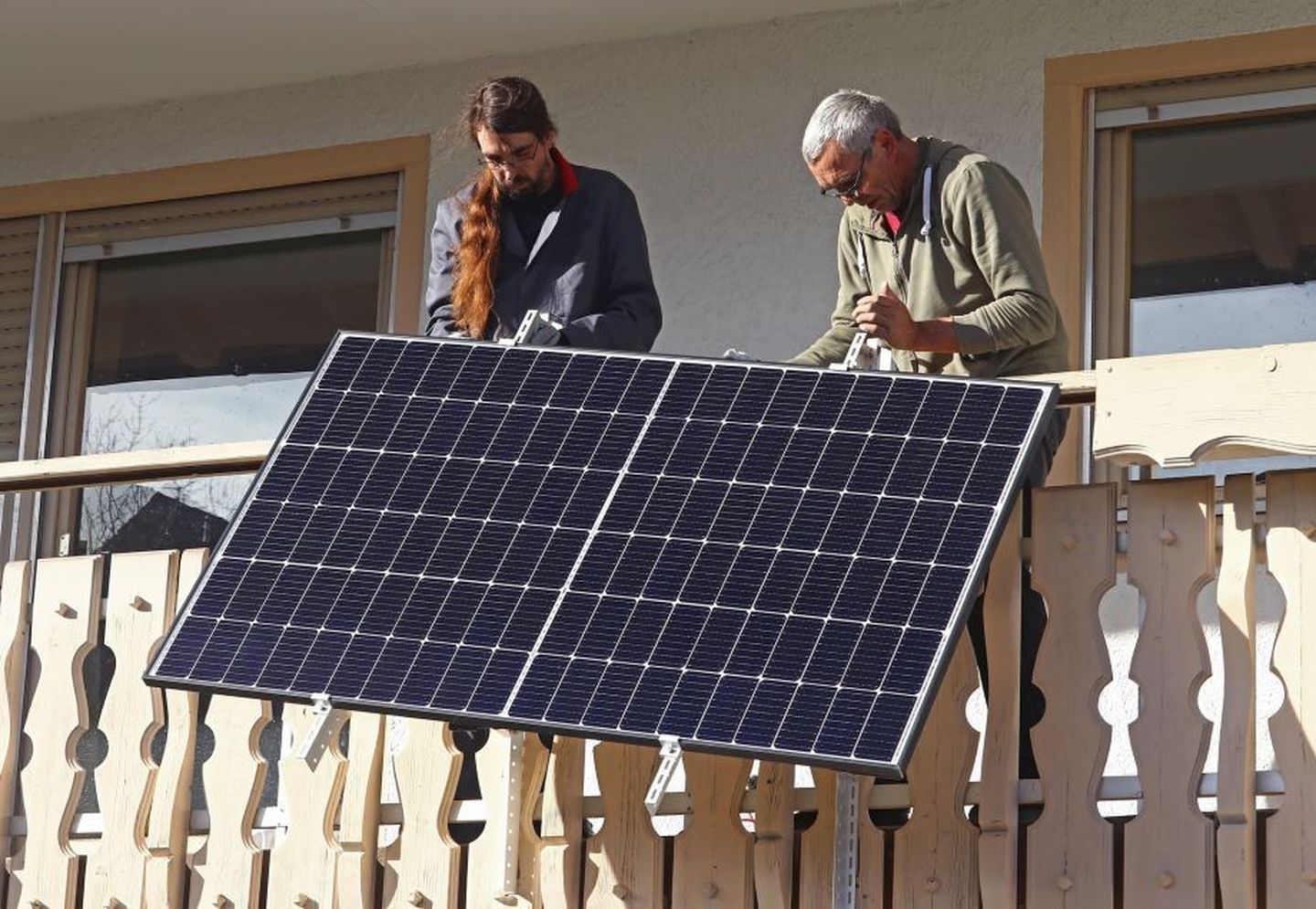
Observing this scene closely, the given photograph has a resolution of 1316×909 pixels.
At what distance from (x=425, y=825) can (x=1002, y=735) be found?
4.75ft

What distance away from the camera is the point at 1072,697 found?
5.85m

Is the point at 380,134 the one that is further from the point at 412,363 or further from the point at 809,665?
the point at 809,665

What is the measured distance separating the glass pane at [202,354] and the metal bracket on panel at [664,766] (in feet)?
15.4

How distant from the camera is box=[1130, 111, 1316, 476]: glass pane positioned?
8516 mm

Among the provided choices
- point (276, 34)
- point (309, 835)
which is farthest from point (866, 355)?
point (276, 34)

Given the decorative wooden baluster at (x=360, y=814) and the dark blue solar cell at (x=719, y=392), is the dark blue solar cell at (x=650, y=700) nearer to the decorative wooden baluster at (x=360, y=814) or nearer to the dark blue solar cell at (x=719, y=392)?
the dark blue solar cell at (x=719, y=392)

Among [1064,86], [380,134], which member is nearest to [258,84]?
[380,134]

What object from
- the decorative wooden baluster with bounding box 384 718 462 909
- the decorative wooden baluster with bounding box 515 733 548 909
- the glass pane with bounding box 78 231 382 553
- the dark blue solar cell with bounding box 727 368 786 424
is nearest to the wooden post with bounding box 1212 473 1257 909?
the dark blue solar cell with bounding box 727 368 786 424

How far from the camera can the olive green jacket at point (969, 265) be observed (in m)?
6.22

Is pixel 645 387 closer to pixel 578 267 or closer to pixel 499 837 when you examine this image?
pixel 578 267

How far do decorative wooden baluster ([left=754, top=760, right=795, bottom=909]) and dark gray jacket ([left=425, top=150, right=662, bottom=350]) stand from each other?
1.41 m

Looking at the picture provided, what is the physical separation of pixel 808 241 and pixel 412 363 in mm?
2975

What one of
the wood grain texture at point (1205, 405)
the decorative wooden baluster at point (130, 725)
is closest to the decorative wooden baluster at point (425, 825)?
the decorative wooden baluster at point (130, 725)

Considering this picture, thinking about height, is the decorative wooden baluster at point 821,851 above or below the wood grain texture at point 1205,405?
below
